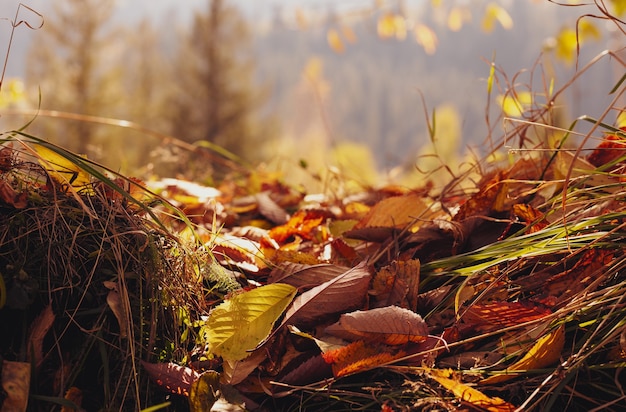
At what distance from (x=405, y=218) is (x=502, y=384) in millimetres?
408

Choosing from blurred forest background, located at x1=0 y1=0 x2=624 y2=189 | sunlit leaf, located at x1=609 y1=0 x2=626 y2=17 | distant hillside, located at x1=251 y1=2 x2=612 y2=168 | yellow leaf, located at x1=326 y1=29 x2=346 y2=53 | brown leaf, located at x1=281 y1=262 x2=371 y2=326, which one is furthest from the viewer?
distant hillside, located at x1=251 y1=2 x2=612 y2=168

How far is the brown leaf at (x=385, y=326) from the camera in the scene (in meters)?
0.74

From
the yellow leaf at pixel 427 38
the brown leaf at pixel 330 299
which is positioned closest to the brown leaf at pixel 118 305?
the brown leaf at pixel 330 299

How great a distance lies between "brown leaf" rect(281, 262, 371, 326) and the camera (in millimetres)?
800

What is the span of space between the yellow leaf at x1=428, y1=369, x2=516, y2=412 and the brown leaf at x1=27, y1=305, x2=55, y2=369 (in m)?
0.48

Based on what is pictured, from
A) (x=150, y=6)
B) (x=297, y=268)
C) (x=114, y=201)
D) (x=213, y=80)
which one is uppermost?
(x=150, y=6)

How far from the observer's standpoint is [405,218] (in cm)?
104

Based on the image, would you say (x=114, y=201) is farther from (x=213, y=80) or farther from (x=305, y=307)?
(x=213, y=80)

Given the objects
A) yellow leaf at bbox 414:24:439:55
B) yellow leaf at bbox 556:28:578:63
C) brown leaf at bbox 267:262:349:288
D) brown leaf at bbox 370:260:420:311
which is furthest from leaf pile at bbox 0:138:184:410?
yellow leaf at bbox 414:24:439:55

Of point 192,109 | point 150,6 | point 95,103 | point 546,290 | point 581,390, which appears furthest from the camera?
point 150,6

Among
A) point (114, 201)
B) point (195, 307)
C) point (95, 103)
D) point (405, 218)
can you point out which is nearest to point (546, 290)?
point (405, 218)

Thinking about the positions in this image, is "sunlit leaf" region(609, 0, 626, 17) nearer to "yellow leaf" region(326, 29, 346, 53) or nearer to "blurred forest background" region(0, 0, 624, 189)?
"blurred forest background" region(0, 0, 624, 189)

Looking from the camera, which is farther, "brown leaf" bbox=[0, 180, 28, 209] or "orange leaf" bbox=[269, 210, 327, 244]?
"orange leaf" bbox=[269, 210, 327, 244]

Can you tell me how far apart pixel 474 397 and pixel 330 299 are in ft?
0.80
